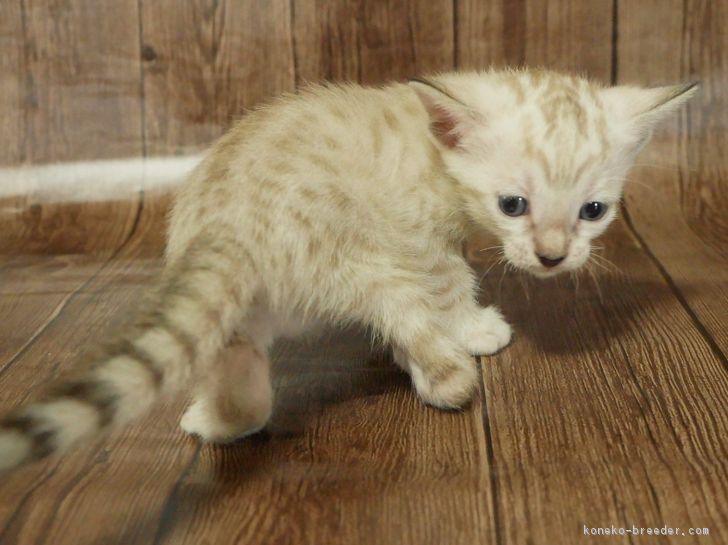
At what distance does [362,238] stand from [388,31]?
94 cm

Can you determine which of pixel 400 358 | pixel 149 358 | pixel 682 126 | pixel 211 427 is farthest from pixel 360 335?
pixel 682 126

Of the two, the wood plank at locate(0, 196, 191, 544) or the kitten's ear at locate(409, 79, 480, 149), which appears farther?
the kitten's ear at locate(409, 79, 480, 149)

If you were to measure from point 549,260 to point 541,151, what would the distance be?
170 mm

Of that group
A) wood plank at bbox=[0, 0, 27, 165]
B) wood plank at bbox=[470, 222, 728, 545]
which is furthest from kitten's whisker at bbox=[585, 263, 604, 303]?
wood plank at bbox=[0, 0, 27, 165]

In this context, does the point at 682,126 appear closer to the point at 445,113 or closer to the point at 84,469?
the point at 445,113

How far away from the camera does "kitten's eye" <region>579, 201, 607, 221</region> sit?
4.63ft

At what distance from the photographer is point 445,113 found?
140 cm

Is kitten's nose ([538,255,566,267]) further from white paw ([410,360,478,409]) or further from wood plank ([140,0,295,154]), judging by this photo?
wood plank ([140,0,295,154])

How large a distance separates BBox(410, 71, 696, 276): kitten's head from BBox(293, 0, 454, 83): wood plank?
29.4 inches

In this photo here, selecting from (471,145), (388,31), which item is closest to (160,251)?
(388,31)

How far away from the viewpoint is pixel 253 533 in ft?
3.60

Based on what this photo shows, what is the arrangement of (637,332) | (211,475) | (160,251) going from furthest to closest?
(160,251) → (637,332) → (211,475)

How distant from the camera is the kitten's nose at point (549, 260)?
1380 mm

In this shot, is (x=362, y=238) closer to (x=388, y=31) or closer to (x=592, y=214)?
(x=592, y=214)
